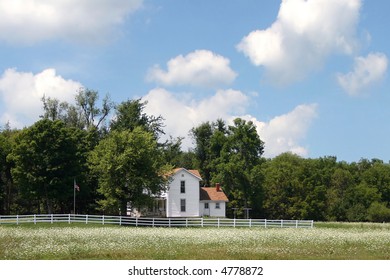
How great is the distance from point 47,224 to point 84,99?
39328mm

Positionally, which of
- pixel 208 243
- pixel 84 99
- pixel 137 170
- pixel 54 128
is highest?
pixel 84 99

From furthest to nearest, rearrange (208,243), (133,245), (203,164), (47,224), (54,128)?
(203,164)
(54,128)
(47,224)
(208,243)
(133,245)

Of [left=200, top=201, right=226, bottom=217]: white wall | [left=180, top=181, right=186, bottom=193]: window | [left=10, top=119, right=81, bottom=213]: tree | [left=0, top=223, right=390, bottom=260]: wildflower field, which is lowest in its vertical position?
[left=0, top=223, right=390, bottom=260]: wildflower field

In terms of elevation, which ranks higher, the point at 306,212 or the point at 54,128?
the point at 54,128

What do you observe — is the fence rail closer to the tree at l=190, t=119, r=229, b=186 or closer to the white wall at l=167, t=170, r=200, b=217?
the white wall at l=167, t=170, r=200, b=217

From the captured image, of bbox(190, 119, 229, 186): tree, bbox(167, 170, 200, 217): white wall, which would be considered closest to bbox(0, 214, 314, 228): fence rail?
bbox(167, 170, 200, 217): white wall

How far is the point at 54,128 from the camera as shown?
69.9 meters

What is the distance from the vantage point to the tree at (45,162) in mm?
68000

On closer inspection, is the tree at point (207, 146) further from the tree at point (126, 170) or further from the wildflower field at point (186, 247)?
the wildflower field at point (186, 247)

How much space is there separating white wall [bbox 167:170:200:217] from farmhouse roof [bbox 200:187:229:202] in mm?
5130

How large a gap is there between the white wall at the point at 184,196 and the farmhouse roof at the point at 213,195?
16.8ft

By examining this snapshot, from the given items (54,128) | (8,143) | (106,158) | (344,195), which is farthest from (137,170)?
(344,195)

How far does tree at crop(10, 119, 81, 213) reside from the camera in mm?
68000

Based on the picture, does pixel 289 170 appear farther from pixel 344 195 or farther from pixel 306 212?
pixel 344 195
